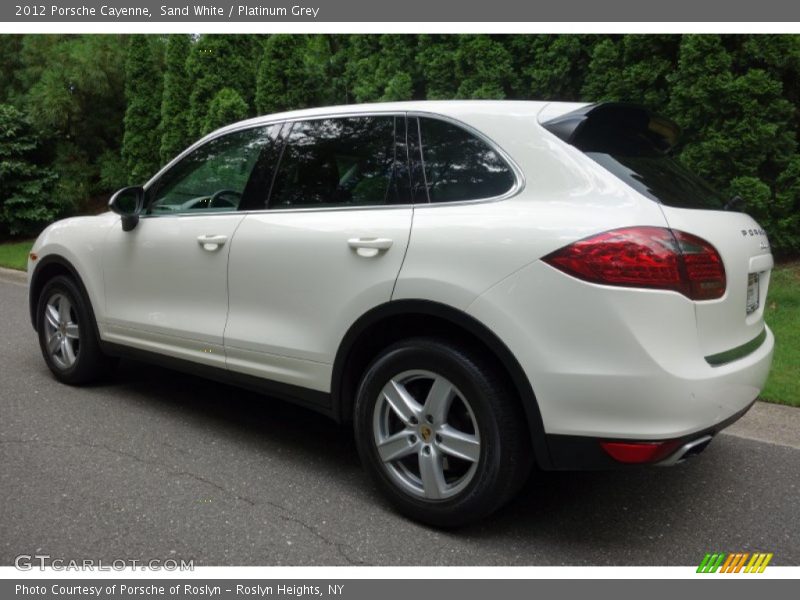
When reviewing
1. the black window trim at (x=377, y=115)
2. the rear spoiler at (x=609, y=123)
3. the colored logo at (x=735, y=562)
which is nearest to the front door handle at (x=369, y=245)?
the black window trim at (x=377, y=115)

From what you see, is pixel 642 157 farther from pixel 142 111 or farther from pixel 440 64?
pixel 142 111

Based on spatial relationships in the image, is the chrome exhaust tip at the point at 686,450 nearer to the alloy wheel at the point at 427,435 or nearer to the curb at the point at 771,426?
the alloy wheel at the point at 427,435

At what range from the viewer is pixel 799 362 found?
17.0 feet

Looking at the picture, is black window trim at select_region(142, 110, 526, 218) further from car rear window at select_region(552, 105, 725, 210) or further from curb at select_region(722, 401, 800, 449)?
curb at select_region(722, 401, 800, 449)

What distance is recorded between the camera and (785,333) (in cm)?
590

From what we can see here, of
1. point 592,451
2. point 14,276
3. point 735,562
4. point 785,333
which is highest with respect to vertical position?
point 592,451

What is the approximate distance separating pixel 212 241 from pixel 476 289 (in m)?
1.72

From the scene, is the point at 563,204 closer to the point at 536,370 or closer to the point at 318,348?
the point at 536,370

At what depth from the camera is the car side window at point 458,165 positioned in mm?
2941

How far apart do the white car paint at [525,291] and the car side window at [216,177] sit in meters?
0.14

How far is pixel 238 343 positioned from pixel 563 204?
1.89 meters

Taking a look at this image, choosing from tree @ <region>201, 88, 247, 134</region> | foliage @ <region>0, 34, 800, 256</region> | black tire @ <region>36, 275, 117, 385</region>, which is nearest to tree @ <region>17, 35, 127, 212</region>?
foliage @ <region>0, 34, 800, 256</region>

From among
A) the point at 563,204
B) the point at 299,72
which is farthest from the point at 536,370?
the point at 299,72

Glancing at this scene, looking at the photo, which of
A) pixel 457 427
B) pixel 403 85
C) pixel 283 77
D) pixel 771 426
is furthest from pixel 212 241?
pixel 283 77
